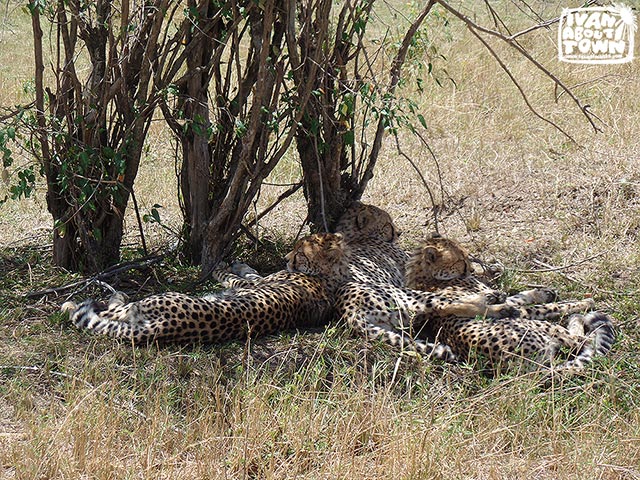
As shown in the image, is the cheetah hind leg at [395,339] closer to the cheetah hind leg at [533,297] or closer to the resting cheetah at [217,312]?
the resting cheetah at [217,312]

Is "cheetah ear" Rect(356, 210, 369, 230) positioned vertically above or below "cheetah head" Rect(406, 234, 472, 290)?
above

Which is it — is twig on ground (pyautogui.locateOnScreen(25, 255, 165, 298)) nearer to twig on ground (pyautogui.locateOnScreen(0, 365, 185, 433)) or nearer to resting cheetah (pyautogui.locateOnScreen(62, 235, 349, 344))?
resting cheetah (pyautogui.locateOnScreen(62, 235, 349, 344))

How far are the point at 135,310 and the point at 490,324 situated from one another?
5.61 feet

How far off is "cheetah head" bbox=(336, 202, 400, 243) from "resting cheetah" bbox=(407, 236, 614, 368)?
54 centimetres

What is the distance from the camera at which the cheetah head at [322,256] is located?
5.16 metres

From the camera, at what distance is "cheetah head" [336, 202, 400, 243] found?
5.80m

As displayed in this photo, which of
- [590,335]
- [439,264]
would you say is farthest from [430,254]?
[590,335]

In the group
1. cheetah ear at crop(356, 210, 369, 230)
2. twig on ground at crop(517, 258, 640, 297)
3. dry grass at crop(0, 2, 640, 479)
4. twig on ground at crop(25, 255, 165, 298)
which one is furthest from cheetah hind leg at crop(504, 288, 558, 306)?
twig on ground at crop(25, 255, 165, 298)

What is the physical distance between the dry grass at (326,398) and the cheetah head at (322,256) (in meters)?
0.65

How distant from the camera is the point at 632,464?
3.39m

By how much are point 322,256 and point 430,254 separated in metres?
0.61

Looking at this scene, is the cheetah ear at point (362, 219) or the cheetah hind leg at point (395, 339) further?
the cheetah ear at point (362, 219)

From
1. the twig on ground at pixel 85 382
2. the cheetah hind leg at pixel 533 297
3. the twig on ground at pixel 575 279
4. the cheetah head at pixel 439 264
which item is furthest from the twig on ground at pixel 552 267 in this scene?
the twig on ground at pixel 85 382

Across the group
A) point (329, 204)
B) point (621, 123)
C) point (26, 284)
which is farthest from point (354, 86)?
point (621, 123)
